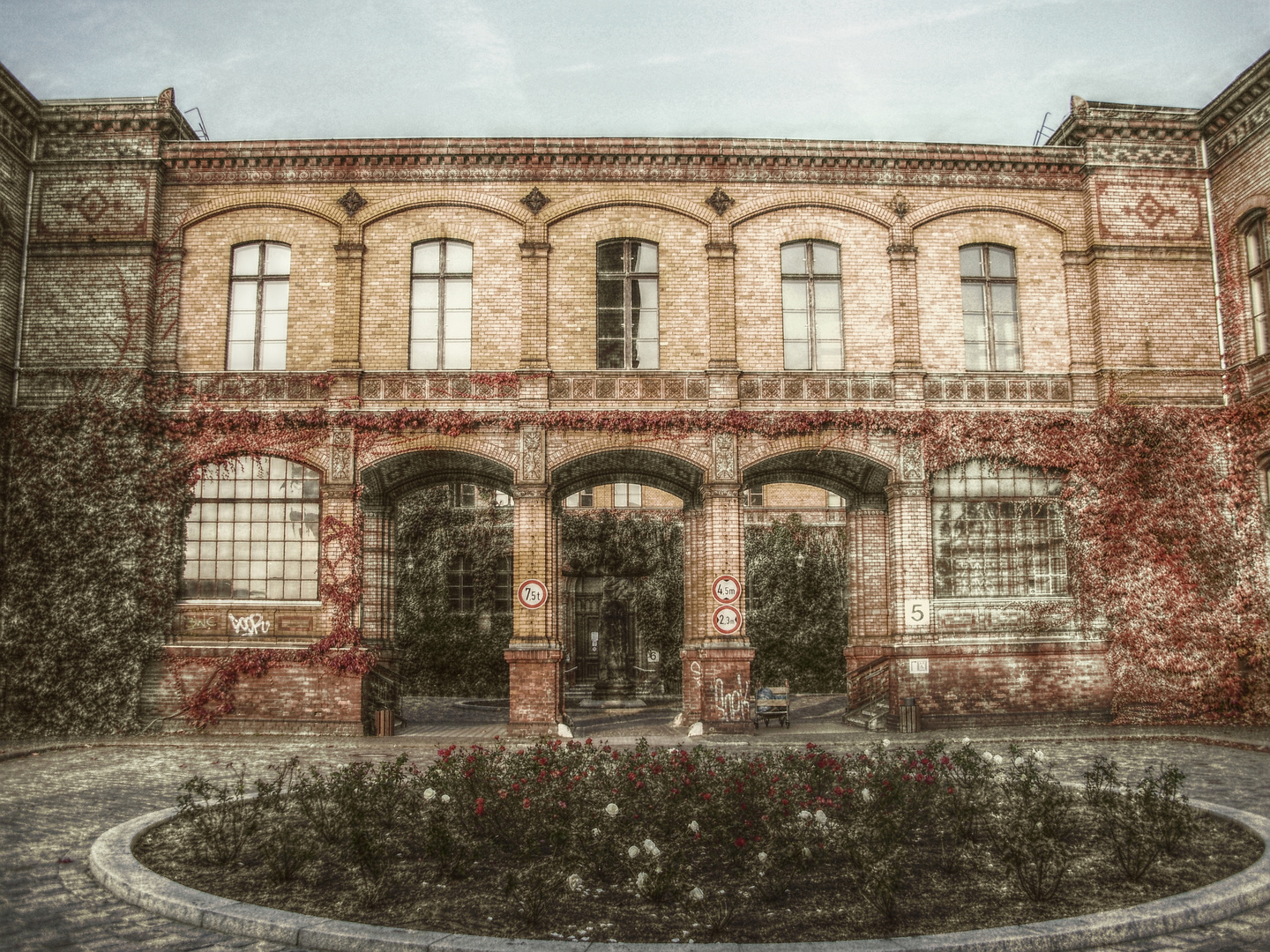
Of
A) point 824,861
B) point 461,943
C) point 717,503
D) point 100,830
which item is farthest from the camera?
point 717,503

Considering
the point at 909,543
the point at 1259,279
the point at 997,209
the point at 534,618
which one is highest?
the point at 997,209

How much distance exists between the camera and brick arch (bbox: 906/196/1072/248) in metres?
17.3

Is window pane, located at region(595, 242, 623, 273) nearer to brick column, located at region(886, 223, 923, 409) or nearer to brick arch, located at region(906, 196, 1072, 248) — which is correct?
brick column, located at region(886, 223, 923, 409)

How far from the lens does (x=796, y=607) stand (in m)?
26.6

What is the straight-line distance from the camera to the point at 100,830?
833cm

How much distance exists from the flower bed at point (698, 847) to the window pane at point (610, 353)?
947cm

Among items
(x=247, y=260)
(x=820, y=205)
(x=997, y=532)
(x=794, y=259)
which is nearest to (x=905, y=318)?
(x=794, y=259)

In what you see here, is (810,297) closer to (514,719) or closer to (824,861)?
(514,719)

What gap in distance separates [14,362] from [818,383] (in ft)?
46.0

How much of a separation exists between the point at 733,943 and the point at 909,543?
1208 cm

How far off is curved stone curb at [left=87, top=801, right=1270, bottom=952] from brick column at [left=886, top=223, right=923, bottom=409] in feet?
36.6

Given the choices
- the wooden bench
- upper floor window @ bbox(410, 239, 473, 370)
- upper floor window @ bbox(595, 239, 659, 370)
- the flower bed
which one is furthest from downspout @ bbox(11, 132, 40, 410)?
the wooden bench

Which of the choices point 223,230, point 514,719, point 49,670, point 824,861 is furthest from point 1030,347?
point 49,670

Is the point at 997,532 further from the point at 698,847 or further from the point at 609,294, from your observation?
the point at 698,847
